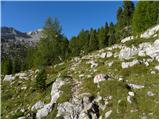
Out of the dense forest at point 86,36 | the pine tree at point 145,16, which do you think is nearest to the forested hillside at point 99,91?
the pine tree at point 145,16

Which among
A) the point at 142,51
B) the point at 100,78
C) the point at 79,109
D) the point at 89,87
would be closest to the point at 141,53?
the point at 142,51

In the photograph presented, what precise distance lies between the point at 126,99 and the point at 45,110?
8.09 metres

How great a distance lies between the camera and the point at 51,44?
77.9 m

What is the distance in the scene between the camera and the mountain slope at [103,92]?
29094mm

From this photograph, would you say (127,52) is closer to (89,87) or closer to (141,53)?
(141,53)

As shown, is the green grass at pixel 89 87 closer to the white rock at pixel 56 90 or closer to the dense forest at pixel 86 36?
the white rock at pixel 56 90

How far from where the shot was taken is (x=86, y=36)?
98.4 meters

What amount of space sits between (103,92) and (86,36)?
221 feet

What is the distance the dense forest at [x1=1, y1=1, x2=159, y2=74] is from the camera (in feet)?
200

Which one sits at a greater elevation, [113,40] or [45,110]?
[113,40]

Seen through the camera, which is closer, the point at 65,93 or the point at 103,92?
the point at 103,92

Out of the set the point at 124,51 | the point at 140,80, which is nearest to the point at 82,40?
the point at 124,51

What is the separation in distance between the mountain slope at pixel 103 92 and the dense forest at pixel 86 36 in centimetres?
1796

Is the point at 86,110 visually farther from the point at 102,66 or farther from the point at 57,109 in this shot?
the point at 102,66
